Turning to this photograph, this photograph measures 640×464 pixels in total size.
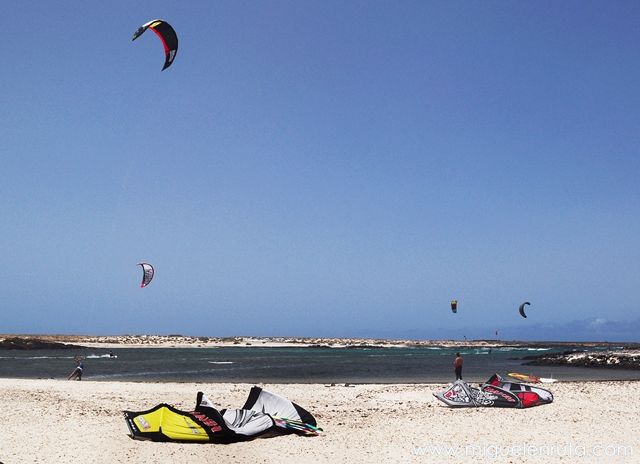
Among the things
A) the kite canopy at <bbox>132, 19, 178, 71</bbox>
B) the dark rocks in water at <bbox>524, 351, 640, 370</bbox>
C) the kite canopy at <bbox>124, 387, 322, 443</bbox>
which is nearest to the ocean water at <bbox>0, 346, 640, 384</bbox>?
the dark rocks in water at <bbox>524, 351, 640, 370</bbox>

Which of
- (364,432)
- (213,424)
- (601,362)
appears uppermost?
(601,362)

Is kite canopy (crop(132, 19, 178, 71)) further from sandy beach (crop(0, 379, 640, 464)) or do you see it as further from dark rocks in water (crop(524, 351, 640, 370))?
dark rocks in water (crop(524, 351, 640, 370))

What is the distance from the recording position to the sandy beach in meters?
10.8

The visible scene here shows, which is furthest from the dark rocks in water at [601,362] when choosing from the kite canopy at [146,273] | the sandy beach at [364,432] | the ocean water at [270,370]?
the kite canopy at [146,273]

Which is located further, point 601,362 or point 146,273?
point 601,362

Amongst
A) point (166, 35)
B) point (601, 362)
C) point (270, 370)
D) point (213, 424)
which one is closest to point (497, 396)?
point (213, 424)

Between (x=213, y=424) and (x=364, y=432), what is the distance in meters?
3.70

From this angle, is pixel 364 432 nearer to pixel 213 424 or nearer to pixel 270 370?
pixel 213 424

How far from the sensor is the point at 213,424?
38.3 feet

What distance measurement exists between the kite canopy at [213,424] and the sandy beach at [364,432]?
238mm

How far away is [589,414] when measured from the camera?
1573cm

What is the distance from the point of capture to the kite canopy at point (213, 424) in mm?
11453

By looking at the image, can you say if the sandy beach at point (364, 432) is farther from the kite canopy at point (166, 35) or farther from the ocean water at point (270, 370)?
the ocean water at point (270, 370)

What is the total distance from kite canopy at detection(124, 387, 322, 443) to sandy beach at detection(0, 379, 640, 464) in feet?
0.78
